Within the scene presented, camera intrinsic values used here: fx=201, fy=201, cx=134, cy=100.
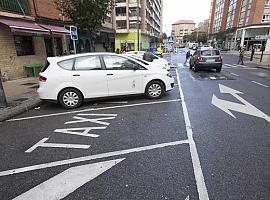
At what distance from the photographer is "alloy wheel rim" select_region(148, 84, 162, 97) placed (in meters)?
7.22

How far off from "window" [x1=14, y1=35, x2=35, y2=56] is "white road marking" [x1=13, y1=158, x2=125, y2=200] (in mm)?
11429

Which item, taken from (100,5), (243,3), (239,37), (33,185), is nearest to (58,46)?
(100,5)

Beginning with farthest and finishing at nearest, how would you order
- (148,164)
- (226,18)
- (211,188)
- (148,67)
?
1. (226,18)
2. (148,67)
3. (148,164)
4. (211,188)

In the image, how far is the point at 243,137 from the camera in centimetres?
416

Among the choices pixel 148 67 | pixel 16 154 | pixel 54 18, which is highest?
pixel 54 18

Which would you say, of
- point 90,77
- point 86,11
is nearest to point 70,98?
point 90,77

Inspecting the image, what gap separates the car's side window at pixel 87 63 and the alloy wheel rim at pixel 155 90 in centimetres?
197

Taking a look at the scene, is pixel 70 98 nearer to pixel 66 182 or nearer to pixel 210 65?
pixel 66 182

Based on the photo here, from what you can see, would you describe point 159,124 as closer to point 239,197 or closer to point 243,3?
point 239,197

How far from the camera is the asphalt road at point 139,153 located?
8.96 ft

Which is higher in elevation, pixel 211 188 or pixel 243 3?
pixel 243 3

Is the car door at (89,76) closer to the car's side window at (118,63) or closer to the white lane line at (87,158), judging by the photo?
the car's side window at (118,63)

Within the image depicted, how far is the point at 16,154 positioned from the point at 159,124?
308 centimetres

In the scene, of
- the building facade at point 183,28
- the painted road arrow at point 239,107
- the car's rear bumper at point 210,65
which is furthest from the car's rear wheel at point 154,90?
the building facade at point 183,28
